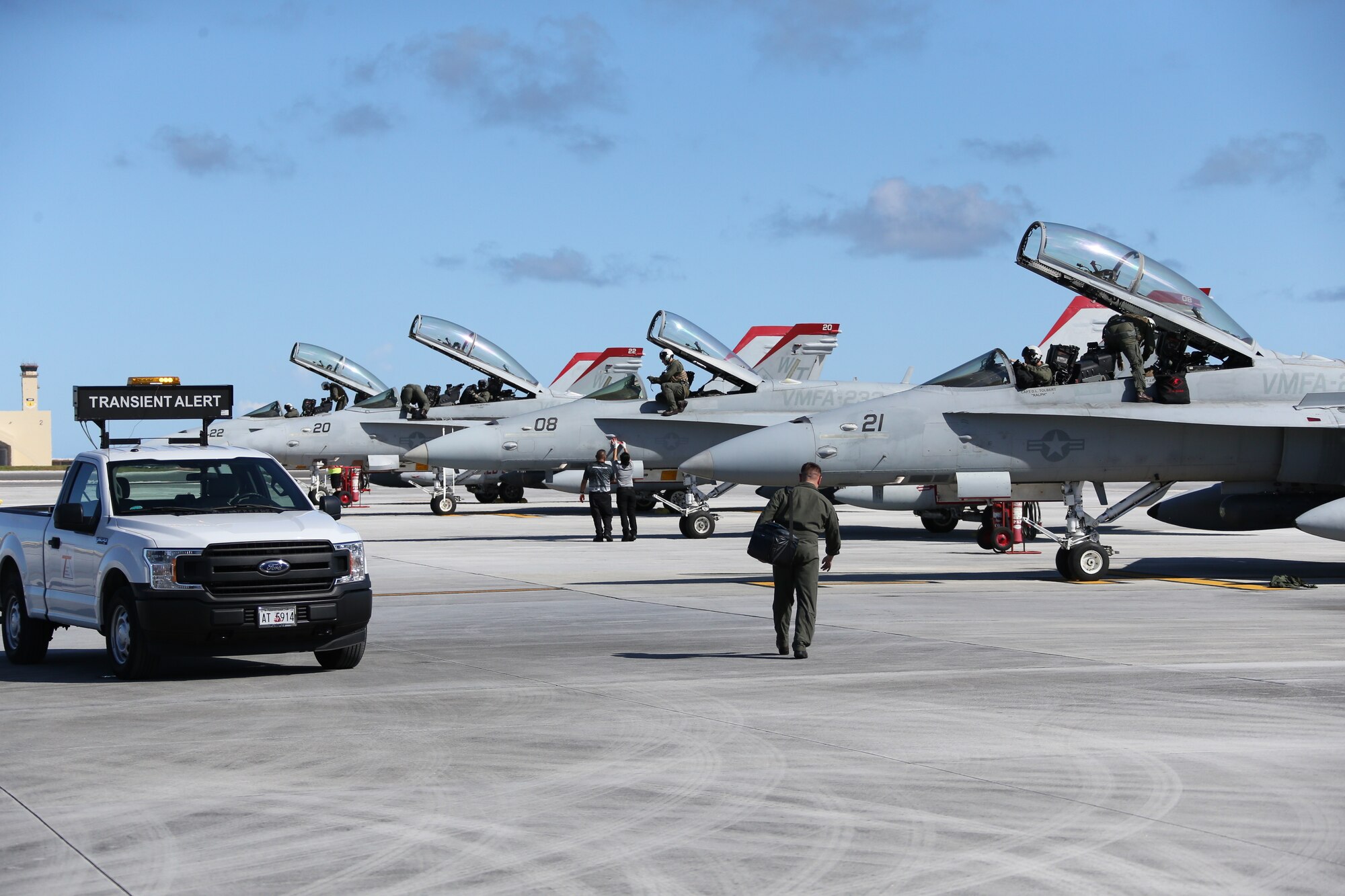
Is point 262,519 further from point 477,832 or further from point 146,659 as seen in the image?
point 477,832

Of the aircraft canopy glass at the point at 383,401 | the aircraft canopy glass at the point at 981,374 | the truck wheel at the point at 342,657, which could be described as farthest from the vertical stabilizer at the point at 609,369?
the truck wheel at the point at 342,657

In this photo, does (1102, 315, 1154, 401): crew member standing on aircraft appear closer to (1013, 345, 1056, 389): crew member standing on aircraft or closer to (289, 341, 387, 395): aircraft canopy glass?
(1013, 345, 1056, 389): crew member standing on aircraft

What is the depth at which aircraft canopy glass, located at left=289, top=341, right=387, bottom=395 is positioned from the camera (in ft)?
131

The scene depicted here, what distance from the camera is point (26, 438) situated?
327ft

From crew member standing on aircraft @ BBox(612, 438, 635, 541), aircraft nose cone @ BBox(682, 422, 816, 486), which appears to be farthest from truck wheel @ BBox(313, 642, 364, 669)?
crew member standing on aircraft @ BBox(612, 438, 635, 541)

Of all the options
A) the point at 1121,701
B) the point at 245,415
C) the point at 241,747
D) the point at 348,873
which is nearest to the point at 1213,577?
the point at 1121,701

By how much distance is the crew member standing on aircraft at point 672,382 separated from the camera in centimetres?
2862

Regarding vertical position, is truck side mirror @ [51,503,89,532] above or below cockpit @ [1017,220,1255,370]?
below

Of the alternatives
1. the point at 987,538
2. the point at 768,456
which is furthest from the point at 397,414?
the point at 768,456

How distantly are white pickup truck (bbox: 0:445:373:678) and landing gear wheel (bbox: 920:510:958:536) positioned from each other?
58.6 feet

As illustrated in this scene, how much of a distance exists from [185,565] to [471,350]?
2421 cm

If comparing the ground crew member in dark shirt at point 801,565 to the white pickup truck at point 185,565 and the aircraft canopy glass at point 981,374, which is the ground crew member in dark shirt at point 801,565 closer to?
the white pickup truck at point 185,565

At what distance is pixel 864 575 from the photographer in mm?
18812

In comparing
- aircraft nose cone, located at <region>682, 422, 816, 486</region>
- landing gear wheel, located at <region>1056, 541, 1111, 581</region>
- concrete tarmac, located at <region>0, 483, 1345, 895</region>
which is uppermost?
aircraft nose cone, located at <region>682, 422, 816, 486</region>
